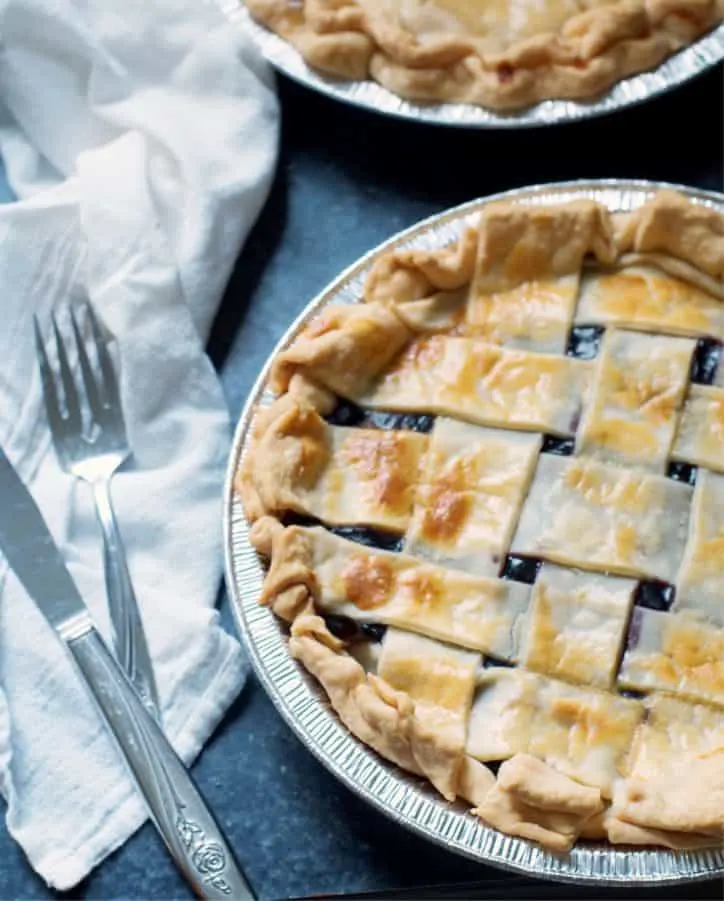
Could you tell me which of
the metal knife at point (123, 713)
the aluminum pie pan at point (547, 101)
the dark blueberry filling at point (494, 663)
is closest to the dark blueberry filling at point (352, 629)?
the dark blueberry filling at point (494, 663)

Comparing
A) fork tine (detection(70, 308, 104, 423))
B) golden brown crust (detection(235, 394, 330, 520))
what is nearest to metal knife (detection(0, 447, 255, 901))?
fork tine (detection(70, 308, 104, 423))

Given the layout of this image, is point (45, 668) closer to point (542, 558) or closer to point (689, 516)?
point (542, 558)

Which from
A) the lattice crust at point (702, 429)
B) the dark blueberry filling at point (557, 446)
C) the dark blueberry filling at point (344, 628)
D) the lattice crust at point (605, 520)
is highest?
the lattice crust at point (702, 429)

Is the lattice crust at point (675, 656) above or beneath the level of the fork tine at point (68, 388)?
beneath

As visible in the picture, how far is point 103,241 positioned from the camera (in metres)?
1.77

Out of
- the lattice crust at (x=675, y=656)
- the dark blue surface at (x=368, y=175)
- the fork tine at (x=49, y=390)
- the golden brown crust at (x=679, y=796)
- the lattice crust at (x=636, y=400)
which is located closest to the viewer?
the golden brown crust at (x=679, y=796)

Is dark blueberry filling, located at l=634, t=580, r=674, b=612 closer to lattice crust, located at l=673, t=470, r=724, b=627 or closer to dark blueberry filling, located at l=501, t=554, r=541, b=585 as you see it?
lattice crust, located at l=673, t=470, r=724, b=627

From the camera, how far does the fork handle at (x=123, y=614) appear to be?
1.61 m

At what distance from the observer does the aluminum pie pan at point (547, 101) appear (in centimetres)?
175

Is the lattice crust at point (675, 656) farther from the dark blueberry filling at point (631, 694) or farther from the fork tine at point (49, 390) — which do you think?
the fork tine at point (49, 390)

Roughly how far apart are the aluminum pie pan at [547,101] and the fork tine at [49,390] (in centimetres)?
49

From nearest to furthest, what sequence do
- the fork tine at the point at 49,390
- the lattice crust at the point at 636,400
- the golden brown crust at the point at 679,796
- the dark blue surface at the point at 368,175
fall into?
1. the golden brown crust at the point at 679,796
2. the lattice crust at the point at 636,400
3. the fork tine at the point at 49,390
4. the dark blue surface at the point at 368,175

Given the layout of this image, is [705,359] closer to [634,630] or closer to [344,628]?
[634,630]

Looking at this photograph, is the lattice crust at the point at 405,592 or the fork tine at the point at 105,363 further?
the fork tine at the point at 105,363
